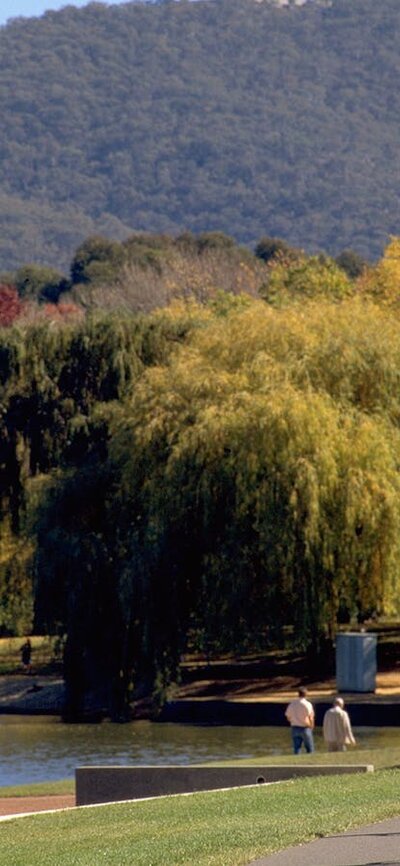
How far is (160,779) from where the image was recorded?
24.5m

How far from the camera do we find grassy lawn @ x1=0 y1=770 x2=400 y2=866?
49.7 ft

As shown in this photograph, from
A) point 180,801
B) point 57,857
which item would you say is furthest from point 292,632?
point 57,857

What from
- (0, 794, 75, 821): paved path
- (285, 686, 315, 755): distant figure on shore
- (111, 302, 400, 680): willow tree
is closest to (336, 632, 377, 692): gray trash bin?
(111, 302, 400, 680): willow tree

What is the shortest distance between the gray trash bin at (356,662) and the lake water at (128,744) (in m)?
2.00

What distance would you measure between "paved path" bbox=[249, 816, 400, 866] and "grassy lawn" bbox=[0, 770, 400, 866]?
0.24m

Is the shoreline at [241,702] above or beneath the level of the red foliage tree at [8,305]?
beneath

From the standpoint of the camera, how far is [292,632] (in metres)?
41.6

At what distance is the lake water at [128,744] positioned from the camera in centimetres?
3656

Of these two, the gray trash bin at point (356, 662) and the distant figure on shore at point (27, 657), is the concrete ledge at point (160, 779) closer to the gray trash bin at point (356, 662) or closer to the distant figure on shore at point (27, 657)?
the gray trash bin at point (356, 662)

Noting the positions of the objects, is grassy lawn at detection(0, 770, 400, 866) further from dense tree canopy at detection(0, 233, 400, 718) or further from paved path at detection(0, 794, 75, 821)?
dense tree canopy at detection(0, 233, 400, 718)

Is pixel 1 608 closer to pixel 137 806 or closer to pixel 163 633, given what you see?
pixel 163 633

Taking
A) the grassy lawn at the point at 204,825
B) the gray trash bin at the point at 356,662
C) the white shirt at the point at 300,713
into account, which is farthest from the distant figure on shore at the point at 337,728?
the gray trash bin at the point at 356,662

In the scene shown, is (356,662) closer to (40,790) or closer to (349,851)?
(40,790)

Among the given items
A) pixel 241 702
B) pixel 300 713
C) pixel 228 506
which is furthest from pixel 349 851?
pixel 241 702
